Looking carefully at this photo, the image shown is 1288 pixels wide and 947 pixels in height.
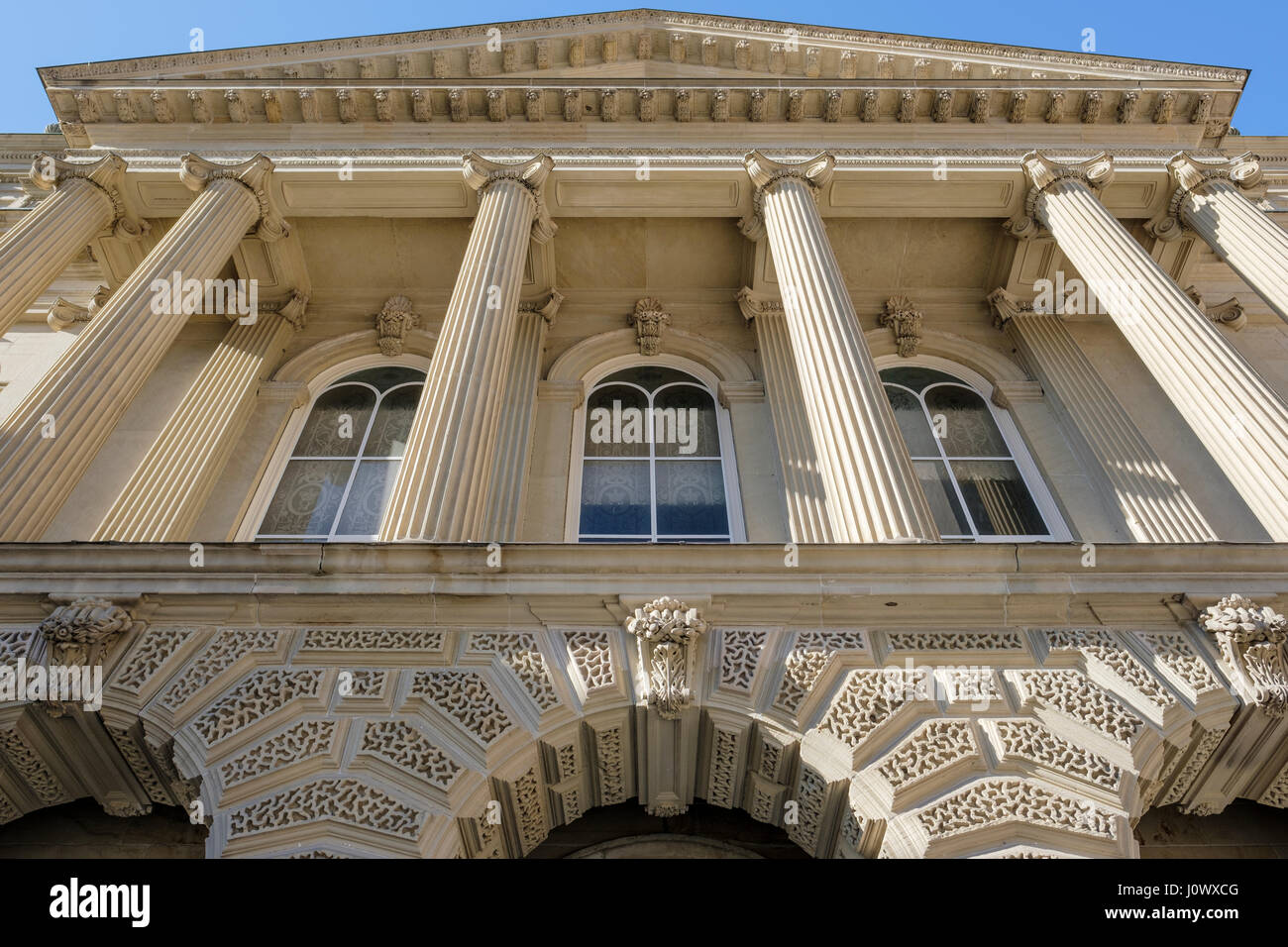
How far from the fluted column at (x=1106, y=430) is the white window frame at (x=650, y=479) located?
166 inches

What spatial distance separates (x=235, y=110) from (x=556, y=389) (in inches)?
264

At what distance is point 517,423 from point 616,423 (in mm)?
1736

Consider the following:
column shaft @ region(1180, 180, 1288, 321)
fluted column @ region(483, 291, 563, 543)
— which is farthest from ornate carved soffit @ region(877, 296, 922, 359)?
fluted column @ region(483, 291, 563, 543)

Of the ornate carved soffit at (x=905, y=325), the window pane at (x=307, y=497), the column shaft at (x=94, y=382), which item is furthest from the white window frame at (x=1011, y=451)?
the column shaft at (x=94, y=382)

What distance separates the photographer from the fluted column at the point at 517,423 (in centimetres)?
865

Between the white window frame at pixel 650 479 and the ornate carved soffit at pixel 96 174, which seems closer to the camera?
the white window frame at pixel 650 479

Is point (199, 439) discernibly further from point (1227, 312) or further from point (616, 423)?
point (1227, 312)

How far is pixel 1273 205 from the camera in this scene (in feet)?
48.6

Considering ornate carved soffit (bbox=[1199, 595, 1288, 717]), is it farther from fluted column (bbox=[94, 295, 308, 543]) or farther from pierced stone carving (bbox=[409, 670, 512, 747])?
fluted column (bbox=[94, 295, 308, 543])

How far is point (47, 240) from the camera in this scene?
33.6 ft

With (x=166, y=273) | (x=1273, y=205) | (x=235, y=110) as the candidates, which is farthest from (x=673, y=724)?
(x=1273, y=205)

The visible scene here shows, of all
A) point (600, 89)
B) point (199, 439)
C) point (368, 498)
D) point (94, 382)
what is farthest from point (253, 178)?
point (600, 89)

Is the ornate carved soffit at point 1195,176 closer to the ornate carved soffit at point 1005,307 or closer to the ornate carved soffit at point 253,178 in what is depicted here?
the ornate carved soffit at point 1005,307

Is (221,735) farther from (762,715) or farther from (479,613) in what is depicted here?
(762,715)
